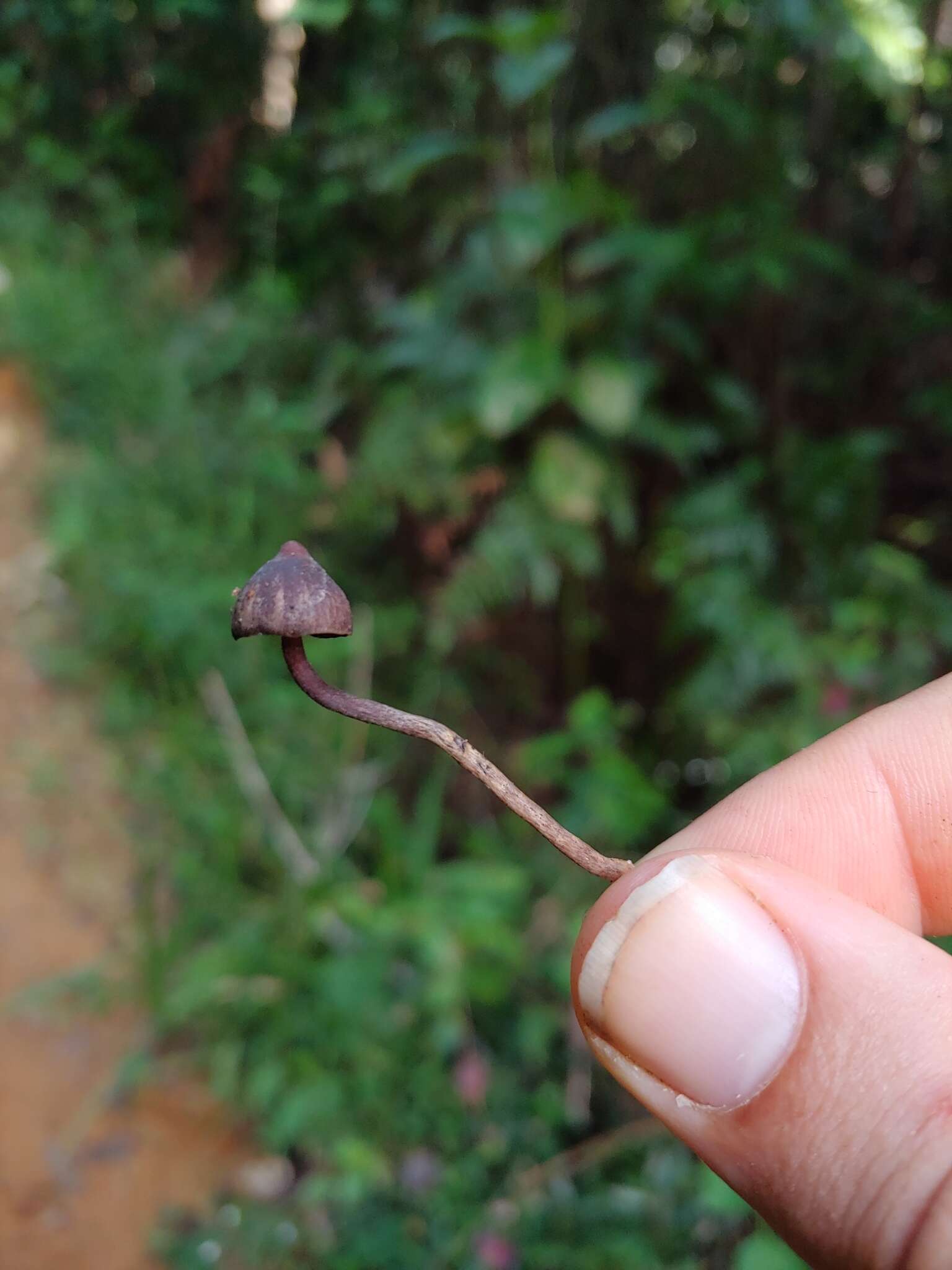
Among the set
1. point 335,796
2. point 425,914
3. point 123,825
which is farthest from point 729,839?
point 123,825

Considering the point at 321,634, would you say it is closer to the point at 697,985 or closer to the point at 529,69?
the point at 697,985

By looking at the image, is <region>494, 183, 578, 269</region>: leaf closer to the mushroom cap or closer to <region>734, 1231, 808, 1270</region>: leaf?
the mushroom cap

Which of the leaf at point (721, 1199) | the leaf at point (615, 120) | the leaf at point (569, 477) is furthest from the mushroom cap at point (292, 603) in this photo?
the leaf at point (615, 120)

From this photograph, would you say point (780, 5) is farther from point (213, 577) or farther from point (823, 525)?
point (213, 577)

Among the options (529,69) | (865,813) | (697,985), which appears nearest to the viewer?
(697,985)

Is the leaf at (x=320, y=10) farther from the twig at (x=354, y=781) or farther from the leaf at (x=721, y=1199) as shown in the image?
the leaf at (x=721, y=1199)

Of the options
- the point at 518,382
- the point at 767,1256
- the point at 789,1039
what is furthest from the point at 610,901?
the point at 518,382
